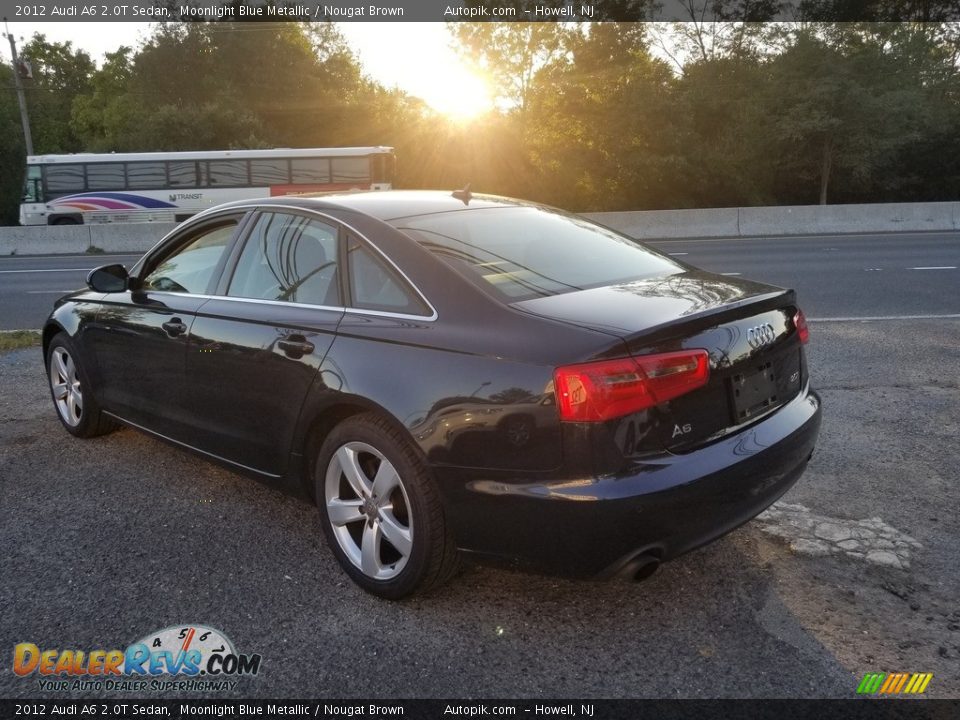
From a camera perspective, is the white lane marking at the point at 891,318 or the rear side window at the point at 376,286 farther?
the white lane marking at the point at 891,318

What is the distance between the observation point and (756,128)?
3366 cm

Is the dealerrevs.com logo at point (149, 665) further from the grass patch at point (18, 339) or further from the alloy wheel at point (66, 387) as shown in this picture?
the grass patch at point (18, 339)

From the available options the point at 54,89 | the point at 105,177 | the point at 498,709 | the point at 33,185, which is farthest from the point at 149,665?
the point at 54,89

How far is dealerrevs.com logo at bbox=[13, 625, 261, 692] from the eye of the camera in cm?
263

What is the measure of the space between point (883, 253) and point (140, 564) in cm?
1546

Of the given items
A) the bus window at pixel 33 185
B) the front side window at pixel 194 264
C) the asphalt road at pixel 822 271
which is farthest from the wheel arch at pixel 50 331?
the bus window at pixel 33 185

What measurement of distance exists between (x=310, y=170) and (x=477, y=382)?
28.4 m

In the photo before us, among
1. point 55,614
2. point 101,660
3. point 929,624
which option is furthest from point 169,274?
point 929,624

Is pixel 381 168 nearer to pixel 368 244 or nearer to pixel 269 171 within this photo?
pixel 269 171

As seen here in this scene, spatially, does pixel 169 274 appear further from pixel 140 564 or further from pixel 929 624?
pixel 929 624

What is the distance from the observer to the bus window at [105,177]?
2905 cm

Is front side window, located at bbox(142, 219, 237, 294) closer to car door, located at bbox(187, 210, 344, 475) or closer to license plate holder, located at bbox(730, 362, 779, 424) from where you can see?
→ car door, located at bbox(187, 210, 344, 475)

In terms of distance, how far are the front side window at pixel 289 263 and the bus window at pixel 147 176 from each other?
1104 inches

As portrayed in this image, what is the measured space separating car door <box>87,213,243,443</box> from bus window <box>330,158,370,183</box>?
1024 inches
